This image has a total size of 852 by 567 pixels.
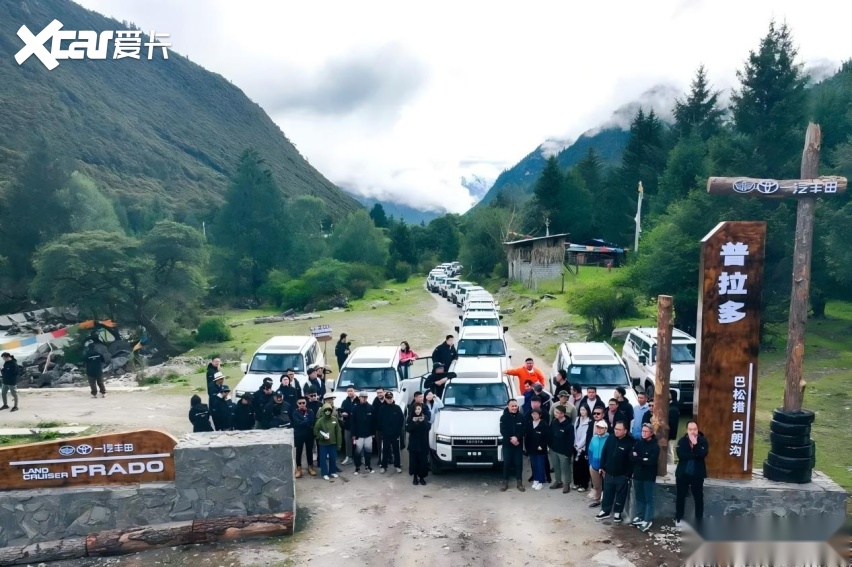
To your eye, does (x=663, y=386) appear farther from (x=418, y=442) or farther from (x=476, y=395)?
(x=418, y=442)

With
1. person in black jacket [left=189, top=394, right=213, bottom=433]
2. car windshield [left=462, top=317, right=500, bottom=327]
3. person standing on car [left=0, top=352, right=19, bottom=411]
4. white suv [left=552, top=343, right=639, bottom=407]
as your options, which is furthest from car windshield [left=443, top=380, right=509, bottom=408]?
person standing on car [left=0, top=352, right=19, bottom=411]

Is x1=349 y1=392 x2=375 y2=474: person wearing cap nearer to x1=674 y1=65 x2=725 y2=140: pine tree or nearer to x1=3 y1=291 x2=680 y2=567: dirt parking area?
x1=3 y1=291 x2=680 y2=567: dirt parking area

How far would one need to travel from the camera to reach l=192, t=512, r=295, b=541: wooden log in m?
9.13

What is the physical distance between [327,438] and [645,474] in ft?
17.7

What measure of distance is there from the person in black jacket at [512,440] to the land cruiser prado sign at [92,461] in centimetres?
529

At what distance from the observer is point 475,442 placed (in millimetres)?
10883

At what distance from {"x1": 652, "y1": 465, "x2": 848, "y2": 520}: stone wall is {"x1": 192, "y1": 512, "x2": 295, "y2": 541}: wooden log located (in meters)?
5.65

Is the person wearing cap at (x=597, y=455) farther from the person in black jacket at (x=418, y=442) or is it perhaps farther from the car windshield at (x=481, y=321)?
the car windshield at (x=481, y=321)

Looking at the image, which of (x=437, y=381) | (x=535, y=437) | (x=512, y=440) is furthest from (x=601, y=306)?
(x=512, y=440)

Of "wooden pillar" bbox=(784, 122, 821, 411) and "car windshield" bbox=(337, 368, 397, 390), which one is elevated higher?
"wooden pillar" bbox=(784, 122, 821, 411)

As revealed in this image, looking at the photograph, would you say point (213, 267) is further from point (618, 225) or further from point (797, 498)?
point (797, 498)

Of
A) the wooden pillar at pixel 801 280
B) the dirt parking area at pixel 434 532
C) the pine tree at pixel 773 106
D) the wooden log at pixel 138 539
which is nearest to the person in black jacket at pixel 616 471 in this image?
the dirt parking area at pixel 434 532

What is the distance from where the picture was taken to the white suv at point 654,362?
49.4ft

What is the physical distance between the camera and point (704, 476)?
8836 mm
